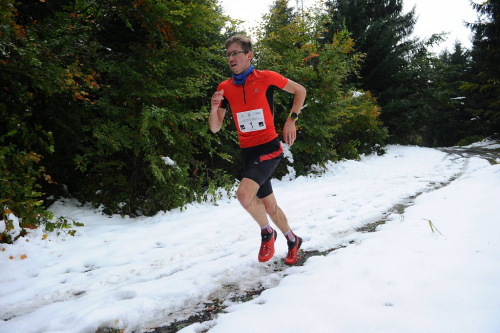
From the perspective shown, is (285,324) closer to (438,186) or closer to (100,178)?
(100,178)

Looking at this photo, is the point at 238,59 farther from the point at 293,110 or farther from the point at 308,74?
the point at 308,74

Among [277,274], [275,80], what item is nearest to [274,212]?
[277,274]

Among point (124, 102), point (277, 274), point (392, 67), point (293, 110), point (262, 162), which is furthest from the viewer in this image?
point (392, 67)

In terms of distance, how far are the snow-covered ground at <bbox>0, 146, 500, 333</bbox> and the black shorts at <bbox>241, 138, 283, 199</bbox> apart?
83 centimetres

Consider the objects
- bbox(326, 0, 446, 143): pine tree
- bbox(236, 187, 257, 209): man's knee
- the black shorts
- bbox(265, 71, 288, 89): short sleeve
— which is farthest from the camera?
bbox(326, 0, 446, 143): pine tree

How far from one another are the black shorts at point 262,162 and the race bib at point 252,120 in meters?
0.20

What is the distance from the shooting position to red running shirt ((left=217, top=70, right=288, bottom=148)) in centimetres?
299

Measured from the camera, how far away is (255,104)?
117 inches

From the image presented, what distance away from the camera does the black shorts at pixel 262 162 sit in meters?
2.83

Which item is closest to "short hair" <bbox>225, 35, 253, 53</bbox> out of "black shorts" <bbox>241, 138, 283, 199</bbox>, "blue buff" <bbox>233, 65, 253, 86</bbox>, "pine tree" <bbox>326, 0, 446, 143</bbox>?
"blue buff" <bbox>233, 65, 253, 86</bbox>

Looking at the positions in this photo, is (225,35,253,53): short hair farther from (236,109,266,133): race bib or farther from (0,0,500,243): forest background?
(0,0,500,243): forest background

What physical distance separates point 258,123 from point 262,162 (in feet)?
1.40

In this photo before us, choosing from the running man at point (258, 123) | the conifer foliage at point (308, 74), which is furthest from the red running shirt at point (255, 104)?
the conifer foliage at point (308, 74)

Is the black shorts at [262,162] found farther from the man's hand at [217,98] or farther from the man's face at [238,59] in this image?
the man's face at [238,59]
